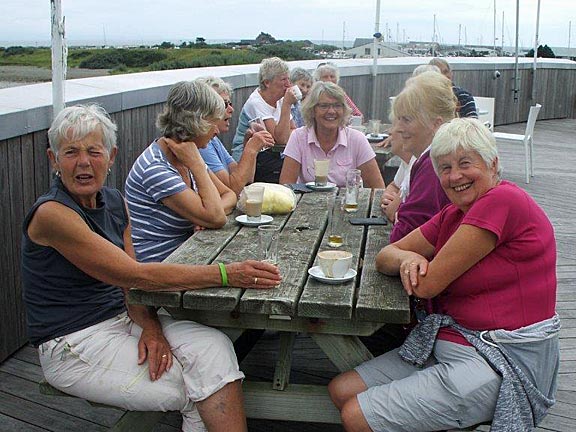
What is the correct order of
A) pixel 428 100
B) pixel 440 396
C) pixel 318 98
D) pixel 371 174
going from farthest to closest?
1. pixel 371 174
2. pixel 318 98
3. pixel 428 100
4. pixel 440 396

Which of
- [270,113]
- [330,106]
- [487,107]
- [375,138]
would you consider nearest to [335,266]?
[330,106]

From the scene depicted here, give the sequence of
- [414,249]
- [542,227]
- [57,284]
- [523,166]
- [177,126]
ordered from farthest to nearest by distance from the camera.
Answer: [523,166] → [177,126] → [414,249] → [57,284] → [542,227]

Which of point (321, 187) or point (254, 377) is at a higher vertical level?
point (321, 187)

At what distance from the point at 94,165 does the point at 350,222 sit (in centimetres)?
123

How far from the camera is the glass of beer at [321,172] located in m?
4.09

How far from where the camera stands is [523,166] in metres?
9.42

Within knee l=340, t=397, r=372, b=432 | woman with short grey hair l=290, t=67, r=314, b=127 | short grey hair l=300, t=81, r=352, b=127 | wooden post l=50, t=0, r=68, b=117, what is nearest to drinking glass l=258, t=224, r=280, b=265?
knee l=340, t=397, r=372, b=432

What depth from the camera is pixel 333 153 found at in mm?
4504

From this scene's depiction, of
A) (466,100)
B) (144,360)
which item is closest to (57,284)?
(144,360)

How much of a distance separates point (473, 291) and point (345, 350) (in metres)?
0.48

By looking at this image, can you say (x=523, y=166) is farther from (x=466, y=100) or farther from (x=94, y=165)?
(x=94, y=165)

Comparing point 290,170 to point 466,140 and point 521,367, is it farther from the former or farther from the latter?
point 521,367

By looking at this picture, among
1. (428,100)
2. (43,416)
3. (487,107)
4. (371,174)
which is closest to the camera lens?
(428,100)

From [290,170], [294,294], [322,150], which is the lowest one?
[294,294]
